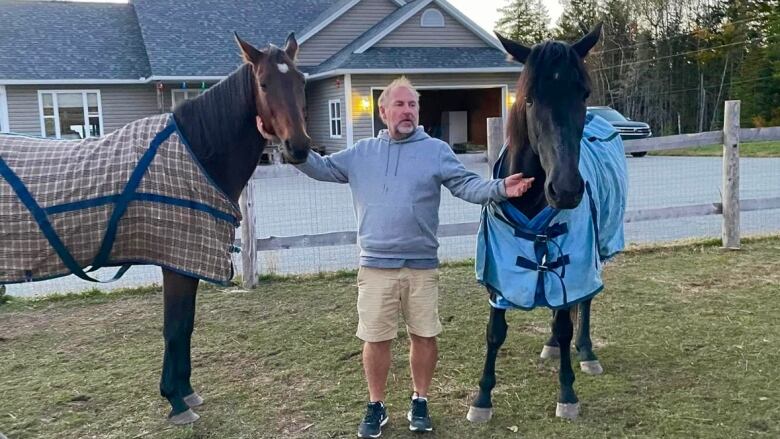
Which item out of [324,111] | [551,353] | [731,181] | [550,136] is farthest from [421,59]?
[550,136]

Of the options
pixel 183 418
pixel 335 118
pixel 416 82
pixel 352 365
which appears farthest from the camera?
pixel 335 118

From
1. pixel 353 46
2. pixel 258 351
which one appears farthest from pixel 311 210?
pixel 353 46

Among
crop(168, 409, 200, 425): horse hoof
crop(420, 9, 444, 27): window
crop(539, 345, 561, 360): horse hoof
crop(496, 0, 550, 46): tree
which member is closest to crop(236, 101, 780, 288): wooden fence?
crop(539, 345, 561, 360): horse hoof

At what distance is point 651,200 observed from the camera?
9555 mm

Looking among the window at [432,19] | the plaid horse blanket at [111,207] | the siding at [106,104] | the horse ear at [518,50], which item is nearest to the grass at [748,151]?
the window at [432,19]

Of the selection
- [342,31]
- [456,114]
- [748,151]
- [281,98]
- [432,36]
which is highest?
[342,31]

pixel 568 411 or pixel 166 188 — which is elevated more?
pixel 166 188

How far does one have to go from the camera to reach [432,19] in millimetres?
18938

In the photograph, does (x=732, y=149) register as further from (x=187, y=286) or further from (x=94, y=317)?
(x=94, y=317)

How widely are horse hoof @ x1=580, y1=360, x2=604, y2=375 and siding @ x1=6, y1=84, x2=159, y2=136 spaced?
16.7 metres

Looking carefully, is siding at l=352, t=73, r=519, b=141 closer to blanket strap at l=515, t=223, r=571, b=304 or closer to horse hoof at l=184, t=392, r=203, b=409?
horse hoof at l=184, t=392, r=203, b=409

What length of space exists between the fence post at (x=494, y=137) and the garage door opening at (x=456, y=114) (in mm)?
15225

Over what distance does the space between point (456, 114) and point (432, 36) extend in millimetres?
4277

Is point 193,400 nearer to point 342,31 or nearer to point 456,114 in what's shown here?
point 342,31
